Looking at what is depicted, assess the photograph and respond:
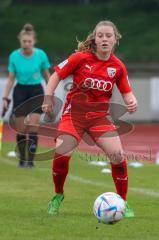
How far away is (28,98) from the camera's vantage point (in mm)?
13953

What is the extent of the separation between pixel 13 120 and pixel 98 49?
20.9ft

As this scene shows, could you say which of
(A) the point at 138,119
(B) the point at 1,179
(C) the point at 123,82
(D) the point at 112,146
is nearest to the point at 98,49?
(C) the point at 123,82

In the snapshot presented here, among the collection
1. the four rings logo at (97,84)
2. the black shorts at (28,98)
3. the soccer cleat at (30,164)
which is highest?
the four rings logo at (97,84)

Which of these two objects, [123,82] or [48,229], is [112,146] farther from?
[48,229]

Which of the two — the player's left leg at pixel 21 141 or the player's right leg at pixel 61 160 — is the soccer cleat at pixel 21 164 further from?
the player's right leg at pixel 61 160

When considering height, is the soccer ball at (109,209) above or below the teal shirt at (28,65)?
above

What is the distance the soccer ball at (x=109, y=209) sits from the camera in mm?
7680

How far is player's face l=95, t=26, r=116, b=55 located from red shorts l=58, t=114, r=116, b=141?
763 mm

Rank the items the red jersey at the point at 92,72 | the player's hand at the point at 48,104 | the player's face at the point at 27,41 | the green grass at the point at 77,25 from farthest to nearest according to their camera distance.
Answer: the green grass at the point at 77,25 < the player's face at the point at 27,41 < the red jersey at the point at 92,72 < the player's hand at the point at 48,104

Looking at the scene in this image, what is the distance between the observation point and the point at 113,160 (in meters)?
8.67

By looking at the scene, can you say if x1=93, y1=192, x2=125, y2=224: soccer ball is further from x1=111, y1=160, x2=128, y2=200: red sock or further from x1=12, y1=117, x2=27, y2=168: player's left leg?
x1=12, y1=117, x2=27, y2=168: player's left leg

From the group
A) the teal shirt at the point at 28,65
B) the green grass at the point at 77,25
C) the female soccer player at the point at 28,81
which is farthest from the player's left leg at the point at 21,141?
the green grass at the point at 77,25

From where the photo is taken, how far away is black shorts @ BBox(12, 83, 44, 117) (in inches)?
546

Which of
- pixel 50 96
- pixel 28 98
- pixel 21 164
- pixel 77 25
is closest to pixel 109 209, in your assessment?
pixel 50 96
